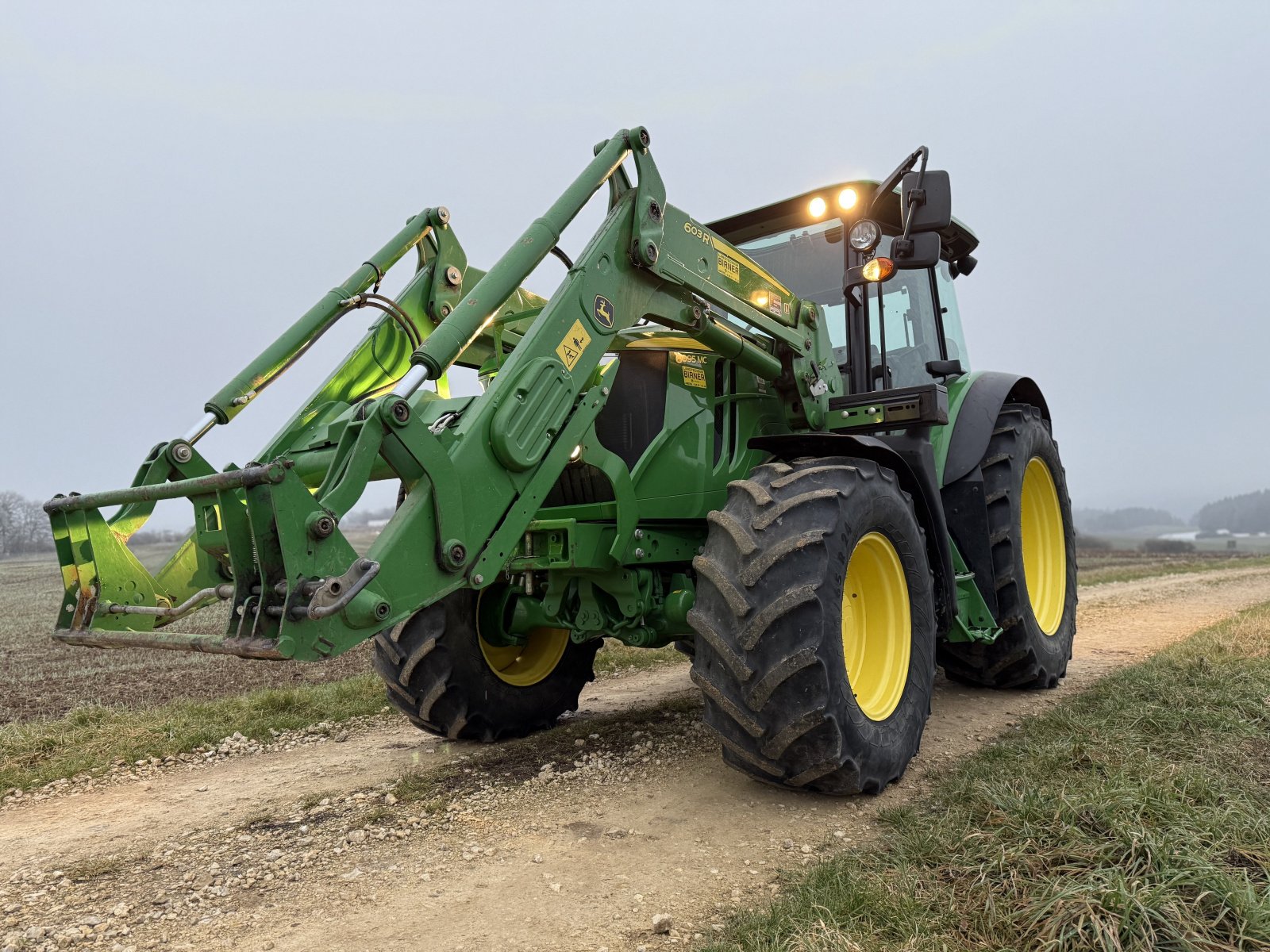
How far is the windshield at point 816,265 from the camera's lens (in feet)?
17.5

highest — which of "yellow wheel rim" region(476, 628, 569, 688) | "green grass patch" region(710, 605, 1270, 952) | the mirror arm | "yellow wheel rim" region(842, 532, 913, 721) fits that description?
the mirror arm

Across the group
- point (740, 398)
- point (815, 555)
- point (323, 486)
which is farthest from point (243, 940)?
point (740, 398)

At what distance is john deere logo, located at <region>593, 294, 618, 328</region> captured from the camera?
383cm

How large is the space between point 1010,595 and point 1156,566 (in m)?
16.9

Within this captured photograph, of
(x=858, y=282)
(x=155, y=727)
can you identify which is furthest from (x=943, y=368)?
(x=155, y=727)

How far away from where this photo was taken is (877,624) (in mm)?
4316

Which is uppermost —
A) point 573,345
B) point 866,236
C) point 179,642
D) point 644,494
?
point 866,236

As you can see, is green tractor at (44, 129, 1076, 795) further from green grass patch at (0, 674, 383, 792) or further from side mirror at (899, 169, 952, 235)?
green grass patch at (0, 674, 383, 792)

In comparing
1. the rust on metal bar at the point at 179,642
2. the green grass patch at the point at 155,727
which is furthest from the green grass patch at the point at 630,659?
the rust on metal bar at the point at 179,642

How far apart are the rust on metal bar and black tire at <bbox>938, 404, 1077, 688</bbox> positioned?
4199 mm

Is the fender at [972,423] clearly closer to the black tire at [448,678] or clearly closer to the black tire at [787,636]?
the black tire at [787,636]

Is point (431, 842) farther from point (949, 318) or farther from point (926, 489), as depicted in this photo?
point (949, 318)

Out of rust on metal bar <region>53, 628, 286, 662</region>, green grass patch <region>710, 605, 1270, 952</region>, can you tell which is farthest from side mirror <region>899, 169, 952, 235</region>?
rust on metal bar <region>53, 628, 286, 662</region>

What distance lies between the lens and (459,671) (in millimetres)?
4871
